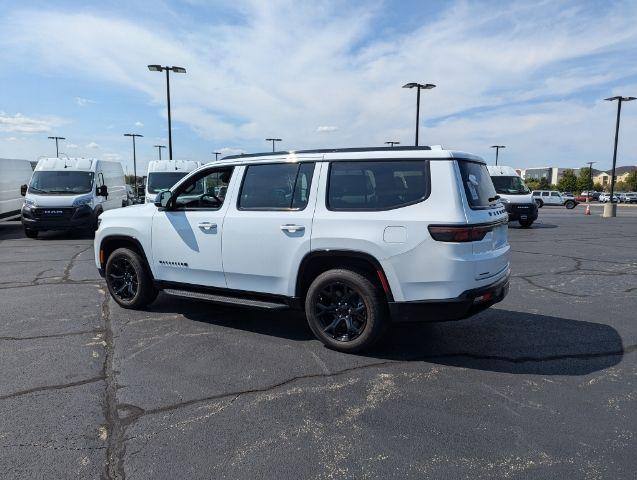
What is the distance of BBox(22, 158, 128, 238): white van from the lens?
13586 mm

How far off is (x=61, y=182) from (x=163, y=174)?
134 inches

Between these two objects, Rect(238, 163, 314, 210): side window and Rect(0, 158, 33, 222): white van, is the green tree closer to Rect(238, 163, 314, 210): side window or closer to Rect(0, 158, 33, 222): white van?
Rect(0, 158, 33, 222): white van

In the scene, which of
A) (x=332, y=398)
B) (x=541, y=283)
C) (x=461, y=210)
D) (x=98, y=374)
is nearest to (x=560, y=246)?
(x=541, y=283)

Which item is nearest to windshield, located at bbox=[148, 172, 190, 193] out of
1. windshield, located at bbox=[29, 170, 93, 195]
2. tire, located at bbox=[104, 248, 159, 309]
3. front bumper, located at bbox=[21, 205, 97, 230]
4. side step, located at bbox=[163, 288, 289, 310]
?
windshield, located at bbox=[29, 170, 93, 195]

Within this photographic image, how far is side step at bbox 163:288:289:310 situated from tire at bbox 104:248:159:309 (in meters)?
0.50

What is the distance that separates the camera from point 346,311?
4336mm

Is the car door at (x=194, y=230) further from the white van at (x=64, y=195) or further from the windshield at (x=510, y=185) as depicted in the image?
the windshield at (x=510, y=185)

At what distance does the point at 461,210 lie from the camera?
3.81m

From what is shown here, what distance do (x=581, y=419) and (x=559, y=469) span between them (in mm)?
711

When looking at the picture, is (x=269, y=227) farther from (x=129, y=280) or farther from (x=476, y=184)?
(x=129, y=280)

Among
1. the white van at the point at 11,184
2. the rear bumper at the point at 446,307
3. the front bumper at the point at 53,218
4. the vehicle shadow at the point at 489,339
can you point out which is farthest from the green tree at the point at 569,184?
the rear bumper at the point at 446,307

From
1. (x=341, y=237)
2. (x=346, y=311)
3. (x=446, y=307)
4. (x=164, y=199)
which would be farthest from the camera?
(x=164, y=199)

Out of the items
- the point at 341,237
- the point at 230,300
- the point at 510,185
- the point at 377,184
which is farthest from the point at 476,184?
the point at 510,185

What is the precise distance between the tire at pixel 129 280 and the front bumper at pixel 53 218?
9.09 m
